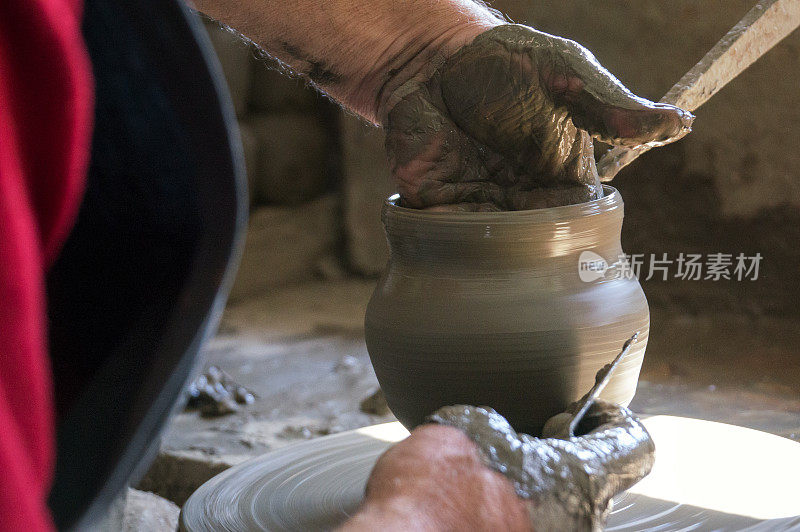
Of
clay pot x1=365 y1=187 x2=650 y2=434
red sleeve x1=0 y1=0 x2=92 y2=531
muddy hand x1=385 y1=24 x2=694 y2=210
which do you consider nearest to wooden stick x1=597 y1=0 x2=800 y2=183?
muddy hand x1=385 y1=24 x2=694 y2=210

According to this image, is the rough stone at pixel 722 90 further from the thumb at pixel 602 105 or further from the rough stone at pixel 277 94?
the thumb at pixel 602 105

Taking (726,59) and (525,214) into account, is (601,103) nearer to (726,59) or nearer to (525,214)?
(525,214)

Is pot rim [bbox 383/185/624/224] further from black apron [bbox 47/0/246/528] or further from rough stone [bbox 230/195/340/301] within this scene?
rough stone [bbox 230/195/340/301]

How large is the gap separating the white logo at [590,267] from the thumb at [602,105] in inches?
6.4

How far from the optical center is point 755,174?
3281mm

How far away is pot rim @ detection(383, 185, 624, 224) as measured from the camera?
113 cm

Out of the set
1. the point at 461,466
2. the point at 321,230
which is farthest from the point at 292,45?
the point at 321,230

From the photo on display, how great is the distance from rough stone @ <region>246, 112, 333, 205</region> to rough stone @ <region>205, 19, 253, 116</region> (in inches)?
7.5

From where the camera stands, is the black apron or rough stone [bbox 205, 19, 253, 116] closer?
the black apron

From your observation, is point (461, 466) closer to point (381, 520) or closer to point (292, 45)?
point (381, 520)

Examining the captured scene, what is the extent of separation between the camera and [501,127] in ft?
4.33

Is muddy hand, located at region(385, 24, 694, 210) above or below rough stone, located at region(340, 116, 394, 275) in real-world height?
above

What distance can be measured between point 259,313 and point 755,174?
2272mm

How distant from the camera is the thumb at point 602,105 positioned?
1141 millimetres
